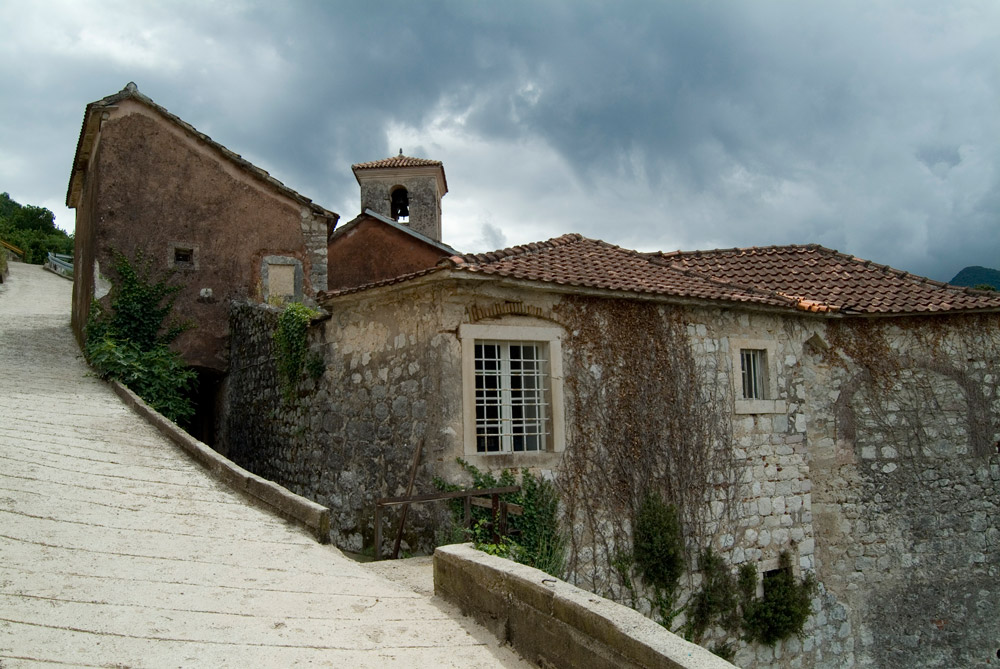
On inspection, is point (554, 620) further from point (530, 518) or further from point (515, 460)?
point (515, 460)

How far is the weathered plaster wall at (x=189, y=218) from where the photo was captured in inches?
539

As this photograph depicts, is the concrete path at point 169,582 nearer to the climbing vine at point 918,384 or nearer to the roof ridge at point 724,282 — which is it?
the roof ridge at point 724,282

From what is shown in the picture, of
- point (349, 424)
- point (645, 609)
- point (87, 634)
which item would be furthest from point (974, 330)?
point (87, 634)

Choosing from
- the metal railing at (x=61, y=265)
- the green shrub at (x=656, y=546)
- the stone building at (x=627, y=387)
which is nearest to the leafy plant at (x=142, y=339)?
the stone building at (x=627, y=387)

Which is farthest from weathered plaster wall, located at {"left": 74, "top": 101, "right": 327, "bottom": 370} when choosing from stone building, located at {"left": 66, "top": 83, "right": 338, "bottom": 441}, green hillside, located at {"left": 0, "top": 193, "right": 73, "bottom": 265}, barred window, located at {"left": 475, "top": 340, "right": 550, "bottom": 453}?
green hillside, located at {"left": 0, "top": 193, "right": 73, "bottom": 265}

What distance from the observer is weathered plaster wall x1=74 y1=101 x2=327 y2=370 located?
1368 cm

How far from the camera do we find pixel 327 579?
5.50 meters

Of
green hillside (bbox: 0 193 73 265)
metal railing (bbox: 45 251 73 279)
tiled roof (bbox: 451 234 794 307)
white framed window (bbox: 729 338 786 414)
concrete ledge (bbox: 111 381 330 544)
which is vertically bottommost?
concrete ledge (bbox: 111 381 330 544)

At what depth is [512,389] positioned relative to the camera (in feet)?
30.4

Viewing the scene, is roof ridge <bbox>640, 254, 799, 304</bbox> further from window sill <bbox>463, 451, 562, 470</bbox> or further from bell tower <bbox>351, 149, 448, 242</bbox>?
bell tower <bbox>351, 149, 448, 242</bbox>

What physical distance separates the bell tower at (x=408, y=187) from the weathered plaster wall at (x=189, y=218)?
13.0m

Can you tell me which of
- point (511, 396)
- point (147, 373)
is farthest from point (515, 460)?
point (147, 373)

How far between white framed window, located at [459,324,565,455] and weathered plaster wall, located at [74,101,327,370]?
6.95 meters

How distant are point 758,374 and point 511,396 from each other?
4.18 metres
